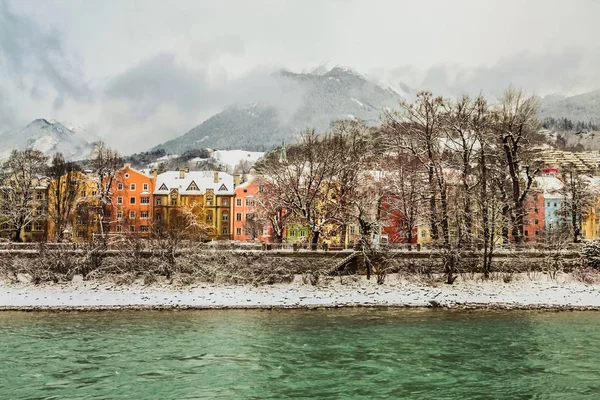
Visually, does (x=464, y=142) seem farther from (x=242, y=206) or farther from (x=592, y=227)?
(x=592, y=227)

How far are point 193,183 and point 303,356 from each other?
6313 centimetres

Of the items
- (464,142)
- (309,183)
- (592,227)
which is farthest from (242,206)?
(592,227)

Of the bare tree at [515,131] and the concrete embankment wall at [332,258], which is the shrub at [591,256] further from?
the bare tree at [515,131]

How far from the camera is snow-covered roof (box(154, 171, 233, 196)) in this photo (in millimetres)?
78500

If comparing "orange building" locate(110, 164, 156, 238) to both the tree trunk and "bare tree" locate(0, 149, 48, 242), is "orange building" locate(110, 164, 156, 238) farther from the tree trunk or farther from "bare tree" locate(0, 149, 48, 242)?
the tree trunk

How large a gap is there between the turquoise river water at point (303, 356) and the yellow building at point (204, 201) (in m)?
50.0

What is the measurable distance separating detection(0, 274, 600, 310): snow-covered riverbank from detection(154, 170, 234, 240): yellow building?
41.7 metres

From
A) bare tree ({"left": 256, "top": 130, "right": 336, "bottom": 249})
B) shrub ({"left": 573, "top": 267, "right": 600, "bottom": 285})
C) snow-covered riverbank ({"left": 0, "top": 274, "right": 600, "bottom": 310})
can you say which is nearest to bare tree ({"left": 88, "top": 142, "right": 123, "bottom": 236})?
bare tree ({"left": 256, "top": 130, "right": 336, "bottom": 249})

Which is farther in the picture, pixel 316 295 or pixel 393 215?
pixel 393 215

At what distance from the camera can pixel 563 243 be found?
3856 cm

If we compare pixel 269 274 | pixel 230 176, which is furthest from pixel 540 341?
pixel 230 176

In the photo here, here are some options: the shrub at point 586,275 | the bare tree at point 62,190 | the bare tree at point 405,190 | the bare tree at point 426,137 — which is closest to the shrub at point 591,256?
the shrub at point 586,275

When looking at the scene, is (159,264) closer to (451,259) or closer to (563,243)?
(451,259)

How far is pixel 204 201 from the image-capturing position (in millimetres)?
77875
